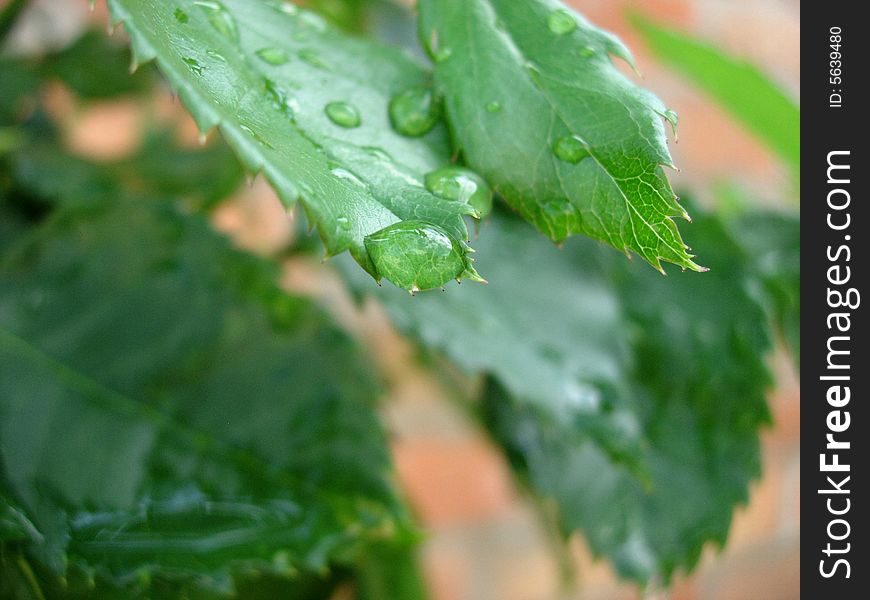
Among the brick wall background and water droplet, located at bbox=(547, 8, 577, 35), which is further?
the brick wall background

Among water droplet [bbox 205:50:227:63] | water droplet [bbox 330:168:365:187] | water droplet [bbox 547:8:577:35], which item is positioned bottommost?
water droplet [bbox 330:168:365:187]

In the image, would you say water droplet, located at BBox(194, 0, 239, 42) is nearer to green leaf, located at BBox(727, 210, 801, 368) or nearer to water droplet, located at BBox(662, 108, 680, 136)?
water droplet, located at BBox(662, 108, 680, 136)

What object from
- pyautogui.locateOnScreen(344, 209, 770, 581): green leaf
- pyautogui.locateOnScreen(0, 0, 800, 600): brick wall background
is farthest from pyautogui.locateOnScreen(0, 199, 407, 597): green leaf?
pyautogui.locateOnScreen(0, 0, 800, 600): brick wall background

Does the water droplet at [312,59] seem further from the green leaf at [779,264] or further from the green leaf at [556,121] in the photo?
the green leaf at [779,264]

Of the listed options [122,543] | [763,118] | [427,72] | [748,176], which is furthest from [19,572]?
[748,176]

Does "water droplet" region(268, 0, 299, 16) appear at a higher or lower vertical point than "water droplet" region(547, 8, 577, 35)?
lower
